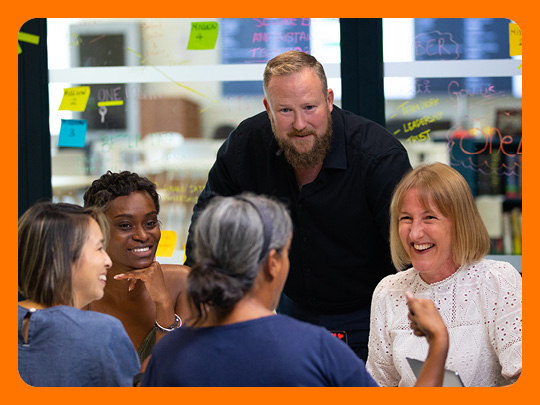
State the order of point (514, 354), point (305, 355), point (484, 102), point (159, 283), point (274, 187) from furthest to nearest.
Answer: point (484, 102) < point (274, 187) < point (159, 283) < point (514, 354) < point (305, 355)

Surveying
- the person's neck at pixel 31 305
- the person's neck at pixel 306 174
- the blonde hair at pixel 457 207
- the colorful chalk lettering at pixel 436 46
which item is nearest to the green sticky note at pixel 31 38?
the person's neck at pixel 306 174

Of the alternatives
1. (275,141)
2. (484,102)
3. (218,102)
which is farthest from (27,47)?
(484,102)

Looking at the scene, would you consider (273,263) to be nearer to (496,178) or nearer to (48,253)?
(48,253)

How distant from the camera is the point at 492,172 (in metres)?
3.38

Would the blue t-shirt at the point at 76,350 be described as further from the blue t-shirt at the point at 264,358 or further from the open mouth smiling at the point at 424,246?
the open mouth smiling at the point at 424,246

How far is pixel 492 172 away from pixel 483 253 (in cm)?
161

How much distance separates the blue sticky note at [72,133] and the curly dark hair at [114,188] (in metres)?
1.26

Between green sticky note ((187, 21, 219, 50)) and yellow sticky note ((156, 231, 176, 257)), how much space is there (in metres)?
0.98

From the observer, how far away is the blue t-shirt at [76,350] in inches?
56.7

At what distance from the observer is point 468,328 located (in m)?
1.83

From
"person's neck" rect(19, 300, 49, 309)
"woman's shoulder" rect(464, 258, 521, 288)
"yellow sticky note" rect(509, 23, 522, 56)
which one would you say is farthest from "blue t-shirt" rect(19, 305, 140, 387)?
"yellow sticky note" rect(509, 23, 522, 56)

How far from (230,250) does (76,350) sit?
1.47ft

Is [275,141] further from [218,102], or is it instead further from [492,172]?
[492,172]

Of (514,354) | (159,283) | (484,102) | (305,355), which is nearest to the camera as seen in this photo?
(305,355)
